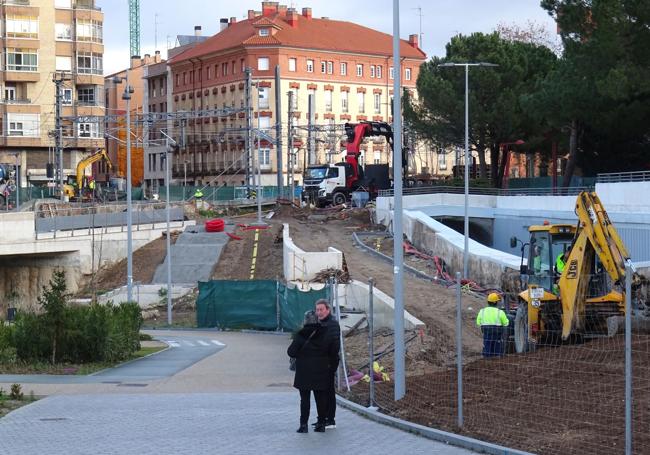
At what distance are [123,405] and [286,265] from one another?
1299 inches

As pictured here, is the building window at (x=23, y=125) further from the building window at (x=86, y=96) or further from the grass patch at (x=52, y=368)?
the grass patch at (x=52, y=368)

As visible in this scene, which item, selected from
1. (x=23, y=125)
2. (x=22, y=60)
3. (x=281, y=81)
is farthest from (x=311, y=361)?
(x=281, y=81)

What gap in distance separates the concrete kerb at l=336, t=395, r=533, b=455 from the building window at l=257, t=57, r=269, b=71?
9690 cm

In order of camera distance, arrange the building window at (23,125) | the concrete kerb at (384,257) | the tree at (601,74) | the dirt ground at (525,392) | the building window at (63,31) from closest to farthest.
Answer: the dirt ground at (525,392)
the concrete kerb at (384,257)
the tree at (601,74)
the building window at (23,125)
the building window at (63,31)

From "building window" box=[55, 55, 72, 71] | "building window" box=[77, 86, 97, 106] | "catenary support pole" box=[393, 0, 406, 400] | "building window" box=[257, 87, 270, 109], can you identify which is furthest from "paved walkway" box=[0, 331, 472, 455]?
"building window" box=[257, 87, 270, 109]

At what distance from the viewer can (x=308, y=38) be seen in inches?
4530

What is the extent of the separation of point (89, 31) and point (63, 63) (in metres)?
3.09

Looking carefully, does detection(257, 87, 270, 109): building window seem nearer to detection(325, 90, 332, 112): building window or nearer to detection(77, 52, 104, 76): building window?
detection(325, 90, 332, 112): building window

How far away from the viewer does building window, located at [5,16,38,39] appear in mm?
89938

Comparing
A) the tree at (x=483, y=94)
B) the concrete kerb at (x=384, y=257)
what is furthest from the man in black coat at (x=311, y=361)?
the tree at (x=483, y=94)

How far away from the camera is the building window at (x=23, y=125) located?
90.4 meters

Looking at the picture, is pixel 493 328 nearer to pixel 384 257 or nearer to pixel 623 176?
pixel 384 257

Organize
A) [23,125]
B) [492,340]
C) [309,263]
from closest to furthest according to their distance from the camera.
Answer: [492,340]
[309,263]
[23,125]

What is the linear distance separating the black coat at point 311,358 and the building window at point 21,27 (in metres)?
79.6
